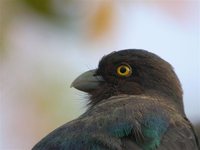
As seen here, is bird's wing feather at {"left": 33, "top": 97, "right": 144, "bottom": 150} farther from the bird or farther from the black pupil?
the black pupil

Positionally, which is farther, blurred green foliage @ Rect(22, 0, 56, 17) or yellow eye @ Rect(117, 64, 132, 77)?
yellow eye @ Rect(117, 64, 132, 77)

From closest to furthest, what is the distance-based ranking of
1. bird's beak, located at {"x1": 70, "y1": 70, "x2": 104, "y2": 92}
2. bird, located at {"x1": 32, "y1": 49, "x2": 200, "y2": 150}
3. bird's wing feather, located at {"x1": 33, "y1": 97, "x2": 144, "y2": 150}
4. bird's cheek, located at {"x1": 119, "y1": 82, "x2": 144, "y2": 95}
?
1. bird's wing feather, located at {"x1": 33, "y1": 97, "x2": 144, "y2": 150}
2. bird, located at {"x1": 32, "y1": 49, "x2": 200, "y2": 150}
3. bird's cheek, located at {"x1": 119, "y1": 82, "x2": 144, "y2": 95}
4. bird's beak, located at {"x1": 70, "y1": 70, "x2": 104, "y2": 92}

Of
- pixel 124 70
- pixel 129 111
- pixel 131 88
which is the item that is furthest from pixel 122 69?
pixel 129 111

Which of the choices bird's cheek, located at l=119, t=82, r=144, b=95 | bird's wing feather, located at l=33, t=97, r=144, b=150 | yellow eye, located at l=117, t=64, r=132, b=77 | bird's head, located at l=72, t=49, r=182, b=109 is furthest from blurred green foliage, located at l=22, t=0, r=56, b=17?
yellow eye, located at l=117, t=64, r=132, b=77

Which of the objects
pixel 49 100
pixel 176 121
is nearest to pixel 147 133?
pixel 176 121

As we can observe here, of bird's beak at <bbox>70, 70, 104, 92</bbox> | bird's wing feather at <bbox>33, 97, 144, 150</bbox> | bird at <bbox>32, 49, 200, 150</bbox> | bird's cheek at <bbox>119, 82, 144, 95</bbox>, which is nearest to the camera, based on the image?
bird's wing feather at <bbox>33, 97, 144, 150</bbox>

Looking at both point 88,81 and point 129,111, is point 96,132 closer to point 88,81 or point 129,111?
point 129,111

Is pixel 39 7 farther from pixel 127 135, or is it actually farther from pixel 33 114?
pixel 33 114
